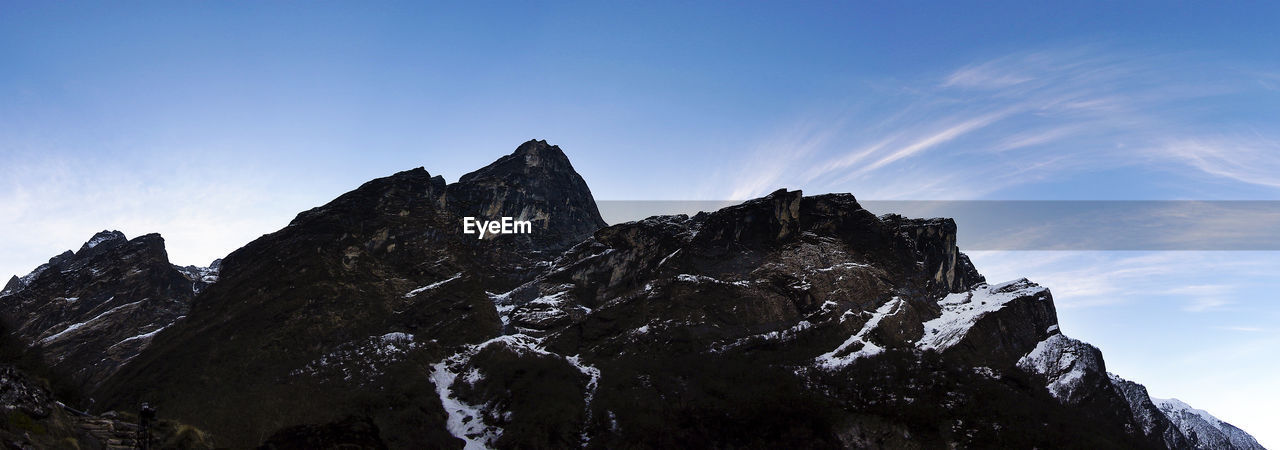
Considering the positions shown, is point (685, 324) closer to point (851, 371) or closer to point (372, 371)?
point (851, 371)

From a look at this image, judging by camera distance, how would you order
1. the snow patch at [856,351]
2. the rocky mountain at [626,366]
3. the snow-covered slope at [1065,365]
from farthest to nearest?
the snow patch at [856,351], the snow-covered slope at [1065,365], the rocky mountain at [626,366]

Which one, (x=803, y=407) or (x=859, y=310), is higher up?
(x=859, y=310)

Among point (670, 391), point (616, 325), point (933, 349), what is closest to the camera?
point (670, 391)

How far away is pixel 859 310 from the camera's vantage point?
18950 cm

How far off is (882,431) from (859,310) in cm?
6146

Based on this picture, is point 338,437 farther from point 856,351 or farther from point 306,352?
point 856,351

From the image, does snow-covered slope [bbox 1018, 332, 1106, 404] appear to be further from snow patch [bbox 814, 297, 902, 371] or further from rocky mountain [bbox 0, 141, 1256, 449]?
snow patch [bbox 814, 297, 902, 371]

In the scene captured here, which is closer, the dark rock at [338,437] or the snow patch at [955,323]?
the dark rock at [338,437]

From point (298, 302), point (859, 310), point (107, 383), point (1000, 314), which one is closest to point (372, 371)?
point (298, 302)

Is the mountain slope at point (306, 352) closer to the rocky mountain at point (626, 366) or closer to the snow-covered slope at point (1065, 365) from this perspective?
the rocky mountain at point (626, 366)

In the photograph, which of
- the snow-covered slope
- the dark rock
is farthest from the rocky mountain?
the dark rock

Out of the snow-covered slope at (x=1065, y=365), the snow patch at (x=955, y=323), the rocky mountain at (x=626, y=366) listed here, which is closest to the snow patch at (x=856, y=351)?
the rocky mountain at (x=626, y=366)

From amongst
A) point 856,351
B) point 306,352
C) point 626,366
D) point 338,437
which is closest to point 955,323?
point 856,351

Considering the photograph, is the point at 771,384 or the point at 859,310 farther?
the point at 859,310
